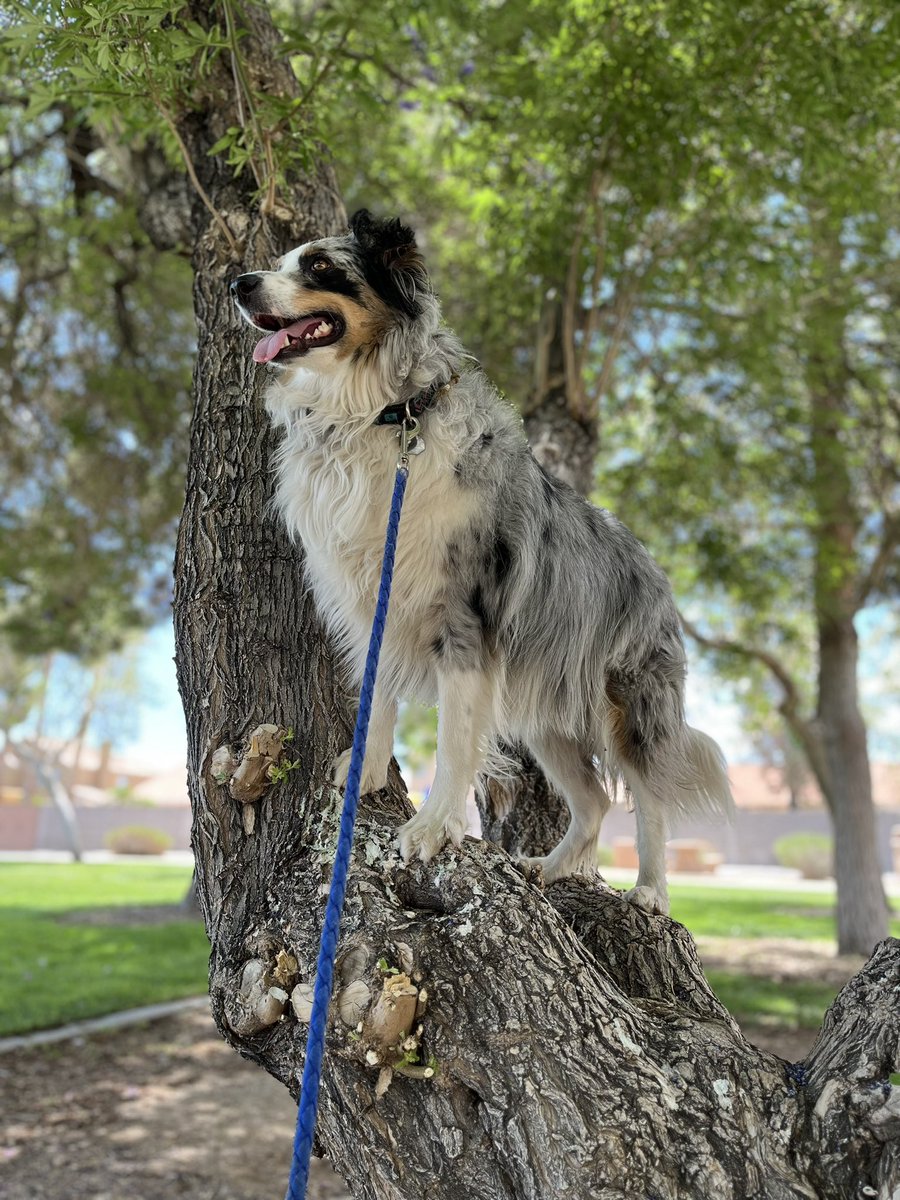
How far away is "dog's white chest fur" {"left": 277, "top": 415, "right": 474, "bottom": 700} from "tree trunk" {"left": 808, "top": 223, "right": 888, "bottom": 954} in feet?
27.9

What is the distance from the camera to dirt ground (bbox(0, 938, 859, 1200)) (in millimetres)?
5594

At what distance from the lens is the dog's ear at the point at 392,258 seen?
9.75 ft

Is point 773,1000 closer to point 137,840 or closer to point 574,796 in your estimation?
point 574,796

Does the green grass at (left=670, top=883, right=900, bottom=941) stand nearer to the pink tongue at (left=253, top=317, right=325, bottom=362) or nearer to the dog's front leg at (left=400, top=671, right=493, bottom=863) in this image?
the dog's front leg at (left=400, top=671, right=493, bottom=863)

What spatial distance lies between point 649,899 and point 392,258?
2.11 meters

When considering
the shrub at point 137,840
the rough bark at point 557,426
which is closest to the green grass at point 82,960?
the rough bark at point 557,426

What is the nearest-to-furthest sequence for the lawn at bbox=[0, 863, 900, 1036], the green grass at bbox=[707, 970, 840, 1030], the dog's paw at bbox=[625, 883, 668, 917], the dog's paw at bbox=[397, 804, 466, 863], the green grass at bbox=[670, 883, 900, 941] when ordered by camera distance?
the dog's paw at bbox=[397, 804, 466, 863], the dog's paw at bbox=[625, 883, 668, 917], the green grass at bbox=[707, 970, 840, 1030], the lawn at bbox=[0, 863, 900, 1036], the green grass at bbox=[670, 883, 900, 941]

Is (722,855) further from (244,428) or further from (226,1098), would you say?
(244,428)

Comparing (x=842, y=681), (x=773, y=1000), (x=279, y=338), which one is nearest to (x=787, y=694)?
(x=842, y=681)

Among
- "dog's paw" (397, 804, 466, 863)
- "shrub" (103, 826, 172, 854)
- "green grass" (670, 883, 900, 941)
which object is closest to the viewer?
"dog's paw" (397, 804, 466, 863)

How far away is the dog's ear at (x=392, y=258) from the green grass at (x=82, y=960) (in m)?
7.18

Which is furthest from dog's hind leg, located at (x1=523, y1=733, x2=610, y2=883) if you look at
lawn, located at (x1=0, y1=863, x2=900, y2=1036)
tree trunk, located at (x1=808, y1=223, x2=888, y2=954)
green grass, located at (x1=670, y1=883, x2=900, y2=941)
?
green grass, located at (x1=670, y1=883, x2=900, y2=941)

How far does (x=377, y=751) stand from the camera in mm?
2869

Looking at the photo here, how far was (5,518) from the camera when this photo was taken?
36.7 feet
